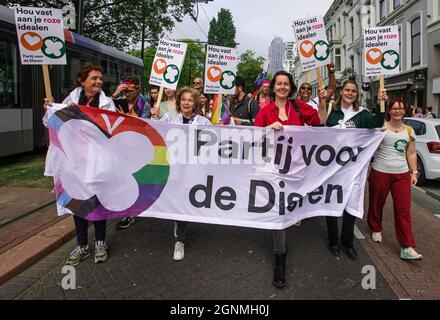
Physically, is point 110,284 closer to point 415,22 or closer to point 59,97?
point 59,97

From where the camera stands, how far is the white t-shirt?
4215 millimetres

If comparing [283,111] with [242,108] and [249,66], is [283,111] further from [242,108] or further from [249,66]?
[249,66]

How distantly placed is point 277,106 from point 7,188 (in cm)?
535

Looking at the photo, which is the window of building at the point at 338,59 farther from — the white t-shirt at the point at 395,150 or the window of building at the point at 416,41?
the white t-shirt at the point at 395,150

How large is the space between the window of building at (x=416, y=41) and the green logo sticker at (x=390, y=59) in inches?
954

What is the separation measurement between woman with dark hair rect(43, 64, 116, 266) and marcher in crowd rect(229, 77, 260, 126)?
2681 mm

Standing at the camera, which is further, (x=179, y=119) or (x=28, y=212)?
(x=28, y=212)

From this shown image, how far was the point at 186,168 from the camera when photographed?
389 centimetres

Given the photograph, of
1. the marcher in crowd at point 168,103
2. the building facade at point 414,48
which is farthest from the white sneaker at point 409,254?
the building facade at point 414,48

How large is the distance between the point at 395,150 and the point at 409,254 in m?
1.14

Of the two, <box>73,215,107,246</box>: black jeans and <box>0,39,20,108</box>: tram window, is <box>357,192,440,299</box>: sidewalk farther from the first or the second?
<box>0,39,20,108</box>: tram window

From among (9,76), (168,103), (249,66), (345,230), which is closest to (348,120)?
(345,230)

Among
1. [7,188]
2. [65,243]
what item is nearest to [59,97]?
[7,188]

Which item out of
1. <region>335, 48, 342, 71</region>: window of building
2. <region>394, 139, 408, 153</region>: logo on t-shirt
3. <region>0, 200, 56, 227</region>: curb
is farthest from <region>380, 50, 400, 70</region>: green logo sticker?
<region>335, 48, 342, 71</region>: window of building
